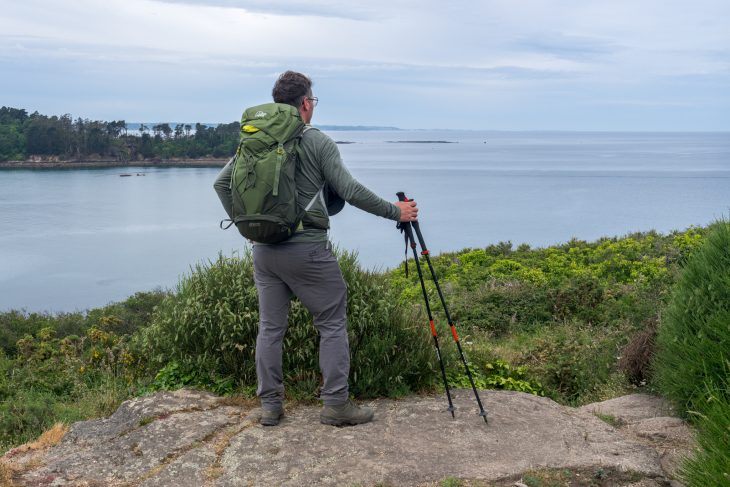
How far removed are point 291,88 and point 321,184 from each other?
650mm

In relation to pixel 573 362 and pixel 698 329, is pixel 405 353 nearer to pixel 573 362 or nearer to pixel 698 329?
pixel 698 329

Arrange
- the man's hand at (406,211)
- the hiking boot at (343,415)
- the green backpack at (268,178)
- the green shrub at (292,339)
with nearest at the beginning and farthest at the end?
the green backpack at (268,178), the man's hand at (406,211), the hiking boot at (343,415), the green shrub at (292,339)

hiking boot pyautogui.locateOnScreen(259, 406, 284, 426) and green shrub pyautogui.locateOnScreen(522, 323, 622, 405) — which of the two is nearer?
hiking boot pyautogui.locateOnScreen(259, 406, 284, 426)

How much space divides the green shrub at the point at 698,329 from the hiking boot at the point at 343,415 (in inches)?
86.3

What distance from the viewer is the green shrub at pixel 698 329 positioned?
4.95 metres

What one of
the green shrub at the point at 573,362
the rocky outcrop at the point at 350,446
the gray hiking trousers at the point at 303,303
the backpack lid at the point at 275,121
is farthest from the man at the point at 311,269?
the green shrub at the point at 573,362

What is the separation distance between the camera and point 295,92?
4.81 metres

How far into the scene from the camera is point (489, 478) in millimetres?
4316

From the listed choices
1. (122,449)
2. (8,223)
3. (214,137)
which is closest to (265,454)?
Result: (122,449)

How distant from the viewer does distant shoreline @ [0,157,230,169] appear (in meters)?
96.9

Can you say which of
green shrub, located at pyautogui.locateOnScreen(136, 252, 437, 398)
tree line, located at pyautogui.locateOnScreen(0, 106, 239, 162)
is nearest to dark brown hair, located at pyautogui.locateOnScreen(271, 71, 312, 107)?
green shrub, located at pyautogui.locateOnScreen(136, 252, 437, 398)

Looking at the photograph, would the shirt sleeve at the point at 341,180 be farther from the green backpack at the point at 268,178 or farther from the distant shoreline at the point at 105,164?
the distant shoreline at the point at 105,164

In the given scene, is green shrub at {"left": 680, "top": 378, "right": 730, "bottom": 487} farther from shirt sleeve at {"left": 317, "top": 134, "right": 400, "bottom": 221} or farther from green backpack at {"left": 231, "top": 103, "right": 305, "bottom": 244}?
green backpack at {"left": 231, "top": 103, "right": 305, "bottom": 244}

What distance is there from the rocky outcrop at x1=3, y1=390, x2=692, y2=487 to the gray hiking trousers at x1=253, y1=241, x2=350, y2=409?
0.33m
